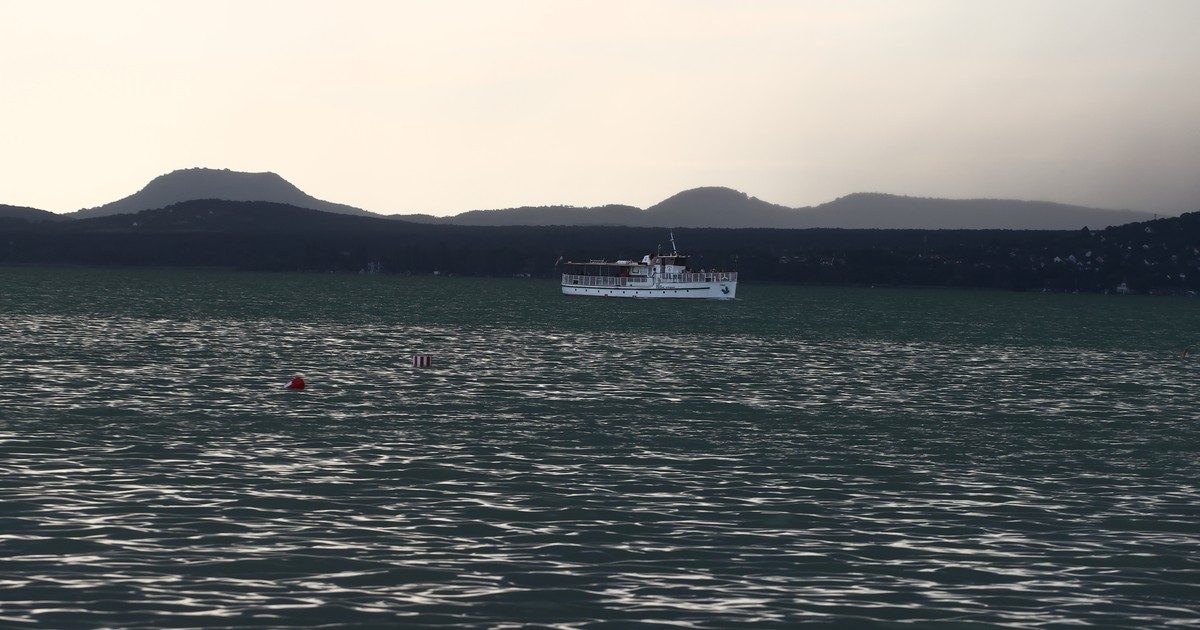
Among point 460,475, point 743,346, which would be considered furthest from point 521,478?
point 743,346

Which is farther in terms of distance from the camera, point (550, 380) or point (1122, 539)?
point (550, 380)

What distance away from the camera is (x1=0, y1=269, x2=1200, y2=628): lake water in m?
20.3

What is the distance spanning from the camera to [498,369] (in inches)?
2638

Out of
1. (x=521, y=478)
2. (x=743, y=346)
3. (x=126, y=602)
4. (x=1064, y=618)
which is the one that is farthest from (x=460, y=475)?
(x=743, y=346)

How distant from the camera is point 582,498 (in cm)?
2894

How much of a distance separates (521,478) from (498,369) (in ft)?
117

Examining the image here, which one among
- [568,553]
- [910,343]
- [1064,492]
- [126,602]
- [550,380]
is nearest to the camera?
[126,602]

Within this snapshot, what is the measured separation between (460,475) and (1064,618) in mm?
15228

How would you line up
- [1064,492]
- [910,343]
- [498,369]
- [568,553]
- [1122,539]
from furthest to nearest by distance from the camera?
[910,343], [498,369], [1064,492], [1122,539], [568,553]

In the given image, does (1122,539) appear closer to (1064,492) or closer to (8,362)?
(1064,492)

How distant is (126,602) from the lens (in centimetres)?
1952

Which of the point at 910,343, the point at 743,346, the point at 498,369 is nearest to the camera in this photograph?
the point at 498,369

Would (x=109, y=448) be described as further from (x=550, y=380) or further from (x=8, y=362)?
(x=8, y=362)

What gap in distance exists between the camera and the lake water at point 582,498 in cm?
2033
